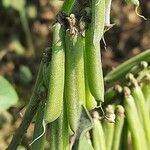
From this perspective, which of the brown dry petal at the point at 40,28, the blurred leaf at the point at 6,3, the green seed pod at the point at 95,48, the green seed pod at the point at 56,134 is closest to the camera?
the green seed pod at the point at 95,48

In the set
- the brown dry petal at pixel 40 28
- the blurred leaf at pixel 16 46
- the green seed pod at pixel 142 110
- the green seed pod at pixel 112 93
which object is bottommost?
the green seed pod at pixel 142 110

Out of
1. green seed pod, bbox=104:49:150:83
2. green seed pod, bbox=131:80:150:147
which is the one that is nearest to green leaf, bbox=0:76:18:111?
green seed pod, bbox=104:49:150:83

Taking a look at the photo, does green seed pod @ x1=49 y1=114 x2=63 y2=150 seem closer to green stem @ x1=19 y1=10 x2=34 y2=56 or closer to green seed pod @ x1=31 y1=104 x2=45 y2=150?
green seed pod @ x1=31 y1=104 x2=45 y2=150

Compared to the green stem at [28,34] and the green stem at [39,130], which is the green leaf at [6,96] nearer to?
the green stem at [39,130]

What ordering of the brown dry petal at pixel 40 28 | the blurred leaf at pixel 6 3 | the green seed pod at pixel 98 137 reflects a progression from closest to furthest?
the green seed pod at pixel 98 137 < the blurred leaf at pixel 6 3 < the brown dry petal at pixel 40 28

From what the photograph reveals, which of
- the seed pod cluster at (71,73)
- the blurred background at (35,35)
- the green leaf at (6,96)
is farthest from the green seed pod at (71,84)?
the blurred background at (35,35)

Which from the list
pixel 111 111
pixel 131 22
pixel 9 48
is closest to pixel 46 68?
pixel 111 111

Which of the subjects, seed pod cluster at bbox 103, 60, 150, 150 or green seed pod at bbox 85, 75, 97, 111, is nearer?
green seed pod at bbox 85, 75, 97, 111
